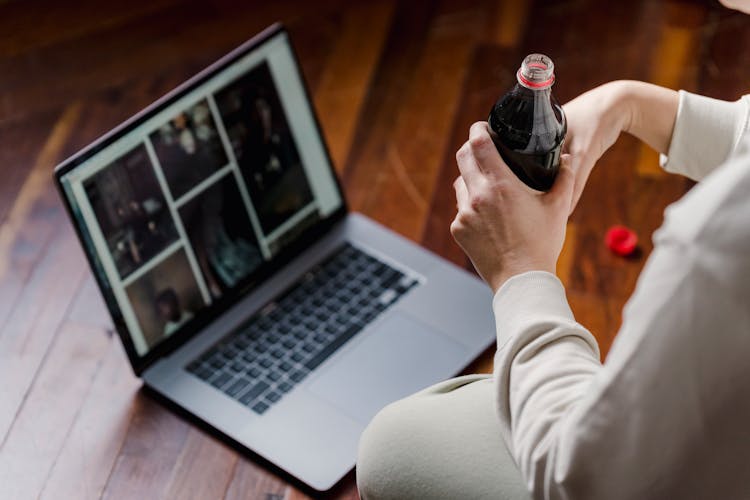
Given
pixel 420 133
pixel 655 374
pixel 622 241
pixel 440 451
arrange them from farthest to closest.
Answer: pixel 420 133 < pixel 622 241 < pixel 440 451 < pixel 655 374

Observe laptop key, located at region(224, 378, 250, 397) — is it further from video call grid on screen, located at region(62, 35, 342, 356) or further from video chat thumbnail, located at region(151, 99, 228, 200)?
video chat thumbnail, located at region(151, 99, 228, 200)

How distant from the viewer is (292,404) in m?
1.34

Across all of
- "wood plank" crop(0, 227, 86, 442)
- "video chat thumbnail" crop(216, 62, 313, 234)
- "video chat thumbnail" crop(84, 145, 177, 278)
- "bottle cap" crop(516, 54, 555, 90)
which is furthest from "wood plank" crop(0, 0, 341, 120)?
"bottle cap" crop(516, 54, 555, 90)

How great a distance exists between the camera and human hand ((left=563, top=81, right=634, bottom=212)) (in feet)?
3.69

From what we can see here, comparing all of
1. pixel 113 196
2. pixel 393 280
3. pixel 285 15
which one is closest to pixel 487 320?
pixel 393 280

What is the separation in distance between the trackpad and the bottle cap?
513 mm

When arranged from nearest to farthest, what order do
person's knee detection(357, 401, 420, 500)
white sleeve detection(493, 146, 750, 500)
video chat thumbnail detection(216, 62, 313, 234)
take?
1. white sleeve detection(493, 146, 750, 500)
2. person's knee detection(357, 401, 420, 500)
3. video chat thumbnail detection(216, 62, 313, 234)

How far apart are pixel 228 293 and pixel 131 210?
199 millimetres

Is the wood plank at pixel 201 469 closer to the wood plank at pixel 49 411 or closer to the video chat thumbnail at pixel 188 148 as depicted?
the wood plank at pixel 49 411

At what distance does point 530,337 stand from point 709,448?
173 mm

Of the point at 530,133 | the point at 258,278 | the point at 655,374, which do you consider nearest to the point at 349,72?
the point at 258,278

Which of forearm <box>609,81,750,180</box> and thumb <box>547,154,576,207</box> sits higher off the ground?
thumb <box>547,154,576,207</box>

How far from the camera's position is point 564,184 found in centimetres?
102

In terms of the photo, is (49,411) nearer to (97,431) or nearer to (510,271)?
(97,431)
